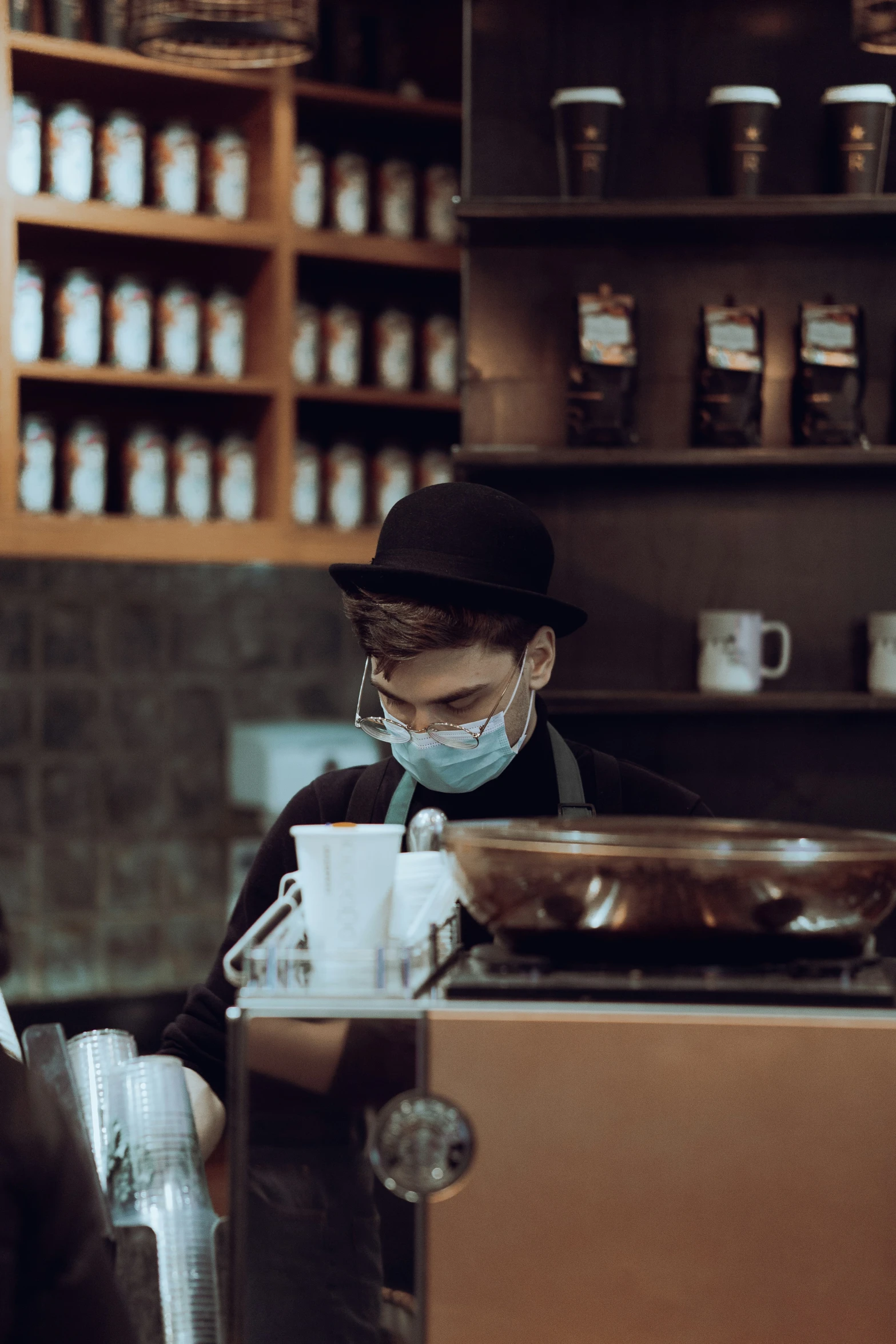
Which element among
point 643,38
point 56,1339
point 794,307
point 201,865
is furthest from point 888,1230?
point 201,865

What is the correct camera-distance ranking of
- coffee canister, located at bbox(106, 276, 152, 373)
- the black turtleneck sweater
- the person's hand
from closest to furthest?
the person's hand, the black turtleneck sweater, coffee canister, located at bbox(106, 276, 152, 373)

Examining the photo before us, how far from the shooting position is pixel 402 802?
163cm

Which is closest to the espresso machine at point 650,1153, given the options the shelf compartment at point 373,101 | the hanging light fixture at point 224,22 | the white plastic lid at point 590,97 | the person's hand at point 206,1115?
the person's hand at point 206,1115

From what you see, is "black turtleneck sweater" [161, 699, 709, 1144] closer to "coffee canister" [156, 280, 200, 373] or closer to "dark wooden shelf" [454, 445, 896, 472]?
"dark wooden shelf" [454, 445, 896, 472]

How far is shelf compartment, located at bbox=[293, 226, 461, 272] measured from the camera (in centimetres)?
308

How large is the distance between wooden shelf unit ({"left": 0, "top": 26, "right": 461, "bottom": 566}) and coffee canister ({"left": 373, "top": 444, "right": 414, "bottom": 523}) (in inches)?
2.6

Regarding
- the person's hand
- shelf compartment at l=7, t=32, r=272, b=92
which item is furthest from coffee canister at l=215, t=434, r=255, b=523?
the person's hand

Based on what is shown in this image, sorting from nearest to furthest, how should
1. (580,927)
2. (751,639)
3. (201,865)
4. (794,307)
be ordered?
1. (580,927)
2. (751,639)
3. (794,307)
4. (201,865)

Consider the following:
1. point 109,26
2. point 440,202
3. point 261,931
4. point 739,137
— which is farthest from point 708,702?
point 109,26

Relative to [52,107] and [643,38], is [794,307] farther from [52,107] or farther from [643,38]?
[52,107]

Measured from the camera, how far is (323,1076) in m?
0.82

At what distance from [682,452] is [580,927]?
164 centimetres

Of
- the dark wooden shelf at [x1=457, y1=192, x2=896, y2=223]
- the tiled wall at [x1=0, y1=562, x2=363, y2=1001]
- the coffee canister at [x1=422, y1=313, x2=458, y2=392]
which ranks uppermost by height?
the dark wooden shelf at [x1=457, y1=192, x2=896, y2=223]

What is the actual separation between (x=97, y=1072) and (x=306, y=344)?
7.74 ft
